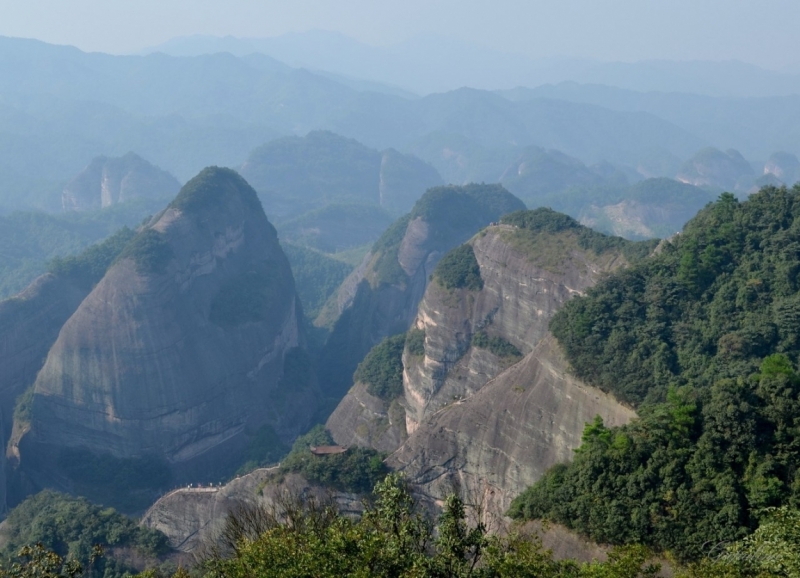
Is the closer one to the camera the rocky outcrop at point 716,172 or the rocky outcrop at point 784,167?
the rocky outcrop at point 716,172

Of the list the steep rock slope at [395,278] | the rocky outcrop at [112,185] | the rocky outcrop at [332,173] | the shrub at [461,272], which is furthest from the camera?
the rocky outcrop at [332,173]

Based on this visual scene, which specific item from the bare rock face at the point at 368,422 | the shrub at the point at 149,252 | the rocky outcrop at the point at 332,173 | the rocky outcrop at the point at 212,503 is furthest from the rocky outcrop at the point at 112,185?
the rocky outcrop at the point at 212,503

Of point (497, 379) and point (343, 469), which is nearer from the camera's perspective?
point (343, 469)

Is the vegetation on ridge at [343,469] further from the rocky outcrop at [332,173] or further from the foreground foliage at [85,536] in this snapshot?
the rocky outcrop at [332,173]

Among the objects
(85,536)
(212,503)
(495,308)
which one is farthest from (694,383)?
(85,536)

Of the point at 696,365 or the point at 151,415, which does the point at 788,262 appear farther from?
the point at 151,415

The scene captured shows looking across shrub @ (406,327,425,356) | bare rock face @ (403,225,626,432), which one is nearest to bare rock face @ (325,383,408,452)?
bare rock face @ (403,225,626,432)

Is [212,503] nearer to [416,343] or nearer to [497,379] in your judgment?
[497,379]
